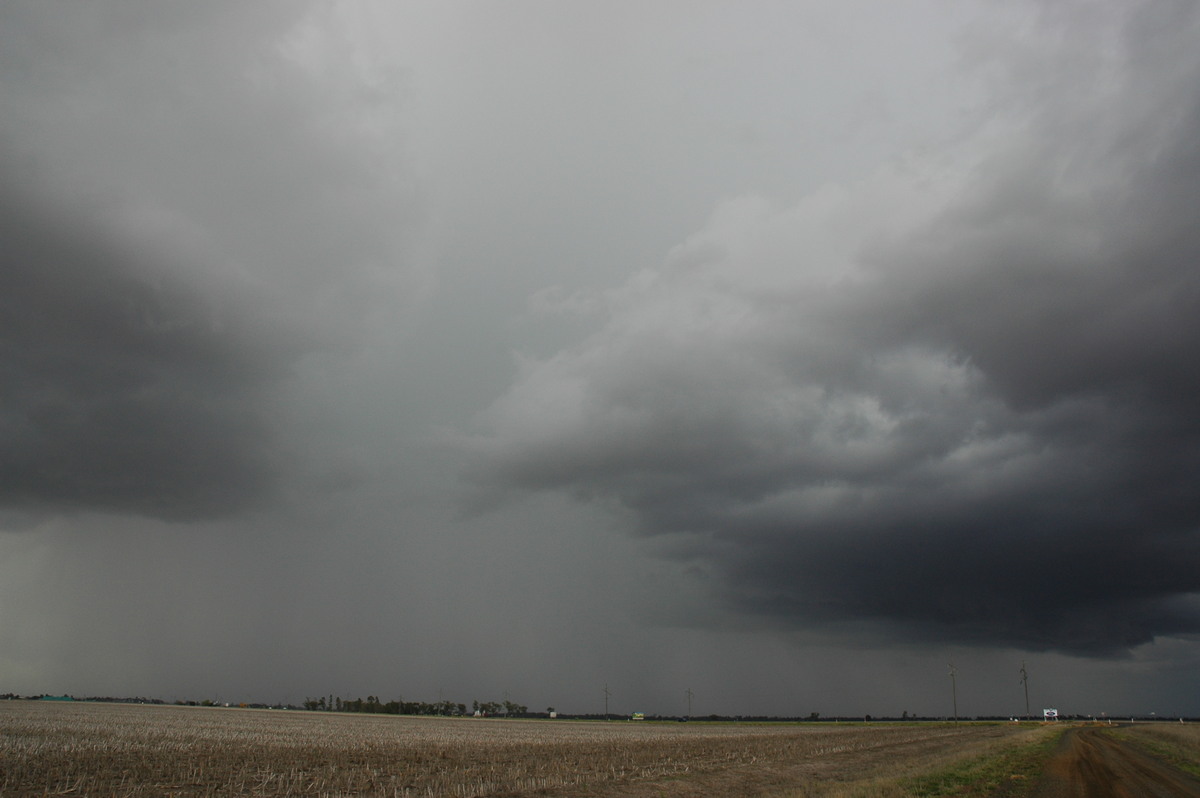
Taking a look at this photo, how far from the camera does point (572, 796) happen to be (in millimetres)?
36344

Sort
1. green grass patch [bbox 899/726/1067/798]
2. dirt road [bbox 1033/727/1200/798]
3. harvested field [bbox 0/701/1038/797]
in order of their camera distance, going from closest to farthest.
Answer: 1. dirt road [bbox 1033/727/1200/798]
2. harvested field [bbox 0/701/1038/797]
3. green grass patch [bbox 899/726/1067/798]

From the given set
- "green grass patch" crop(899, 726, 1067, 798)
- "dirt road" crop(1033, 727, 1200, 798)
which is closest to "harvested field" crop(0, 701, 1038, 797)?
"green grass patch" crop(899, 726, 1067, 798)

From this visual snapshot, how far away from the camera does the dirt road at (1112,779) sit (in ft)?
117

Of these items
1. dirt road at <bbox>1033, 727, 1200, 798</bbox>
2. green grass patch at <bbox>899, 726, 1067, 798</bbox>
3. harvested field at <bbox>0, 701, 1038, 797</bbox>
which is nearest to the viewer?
dirt road at <bbox>1033, 727, 1200, 798</bbox>

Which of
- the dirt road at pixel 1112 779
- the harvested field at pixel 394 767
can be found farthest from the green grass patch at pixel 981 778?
the harvested field at pixel 394 767

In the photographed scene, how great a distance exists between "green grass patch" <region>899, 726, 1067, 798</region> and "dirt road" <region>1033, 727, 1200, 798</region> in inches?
40.4

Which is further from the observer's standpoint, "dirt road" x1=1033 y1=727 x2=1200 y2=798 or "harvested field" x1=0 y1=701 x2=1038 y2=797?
"harvested field" x1=0 y1=701 x2=1038 y2=797

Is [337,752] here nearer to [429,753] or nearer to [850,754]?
[429,753]

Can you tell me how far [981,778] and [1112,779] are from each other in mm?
7765

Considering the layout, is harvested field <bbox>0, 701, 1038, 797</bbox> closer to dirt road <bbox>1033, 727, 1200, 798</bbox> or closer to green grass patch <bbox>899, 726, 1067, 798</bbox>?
green grass patch <bbox>899, 726, 1067, 798</bbox>

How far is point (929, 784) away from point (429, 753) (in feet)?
126

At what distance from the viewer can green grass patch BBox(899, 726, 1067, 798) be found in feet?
120

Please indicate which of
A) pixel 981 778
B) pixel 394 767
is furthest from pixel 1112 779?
pixel 394 767

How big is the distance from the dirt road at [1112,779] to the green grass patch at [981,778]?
1025 millimetres
